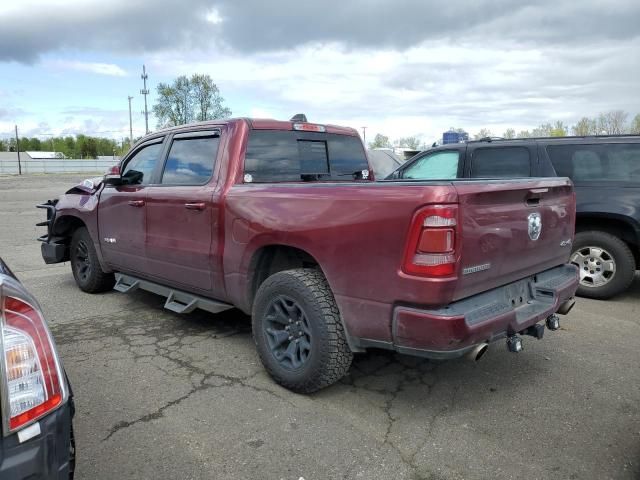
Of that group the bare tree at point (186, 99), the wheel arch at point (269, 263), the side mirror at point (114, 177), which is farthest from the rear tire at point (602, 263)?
the bare tree at point (186, 99)

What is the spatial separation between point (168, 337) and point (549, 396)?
312 cm

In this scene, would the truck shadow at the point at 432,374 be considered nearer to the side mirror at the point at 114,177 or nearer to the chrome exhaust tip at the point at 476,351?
the chrome exhaust tip at the point at 476,351

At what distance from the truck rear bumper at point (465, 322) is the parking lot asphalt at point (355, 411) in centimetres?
57

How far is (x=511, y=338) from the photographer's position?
121 inches

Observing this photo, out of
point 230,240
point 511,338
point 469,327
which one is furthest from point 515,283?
point 230,240

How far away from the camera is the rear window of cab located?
4086 millimetres

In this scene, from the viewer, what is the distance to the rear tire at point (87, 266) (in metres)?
5.81

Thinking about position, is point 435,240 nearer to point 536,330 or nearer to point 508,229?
point 508,229

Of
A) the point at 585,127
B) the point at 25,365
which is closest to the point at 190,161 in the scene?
the point at 25,365

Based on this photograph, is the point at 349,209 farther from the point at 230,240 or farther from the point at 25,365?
the point at 25,365

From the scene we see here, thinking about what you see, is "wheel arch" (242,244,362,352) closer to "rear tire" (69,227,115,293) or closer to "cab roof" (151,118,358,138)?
"cab roof" (151,118,358,138)

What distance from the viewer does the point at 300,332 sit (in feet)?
11.2

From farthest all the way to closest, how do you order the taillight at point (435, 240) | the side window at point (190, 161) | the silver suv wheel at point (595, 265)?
the silver suv wheel at point (595, 265) → the side window at point (190, 161) → the taillight at point (435, 240)

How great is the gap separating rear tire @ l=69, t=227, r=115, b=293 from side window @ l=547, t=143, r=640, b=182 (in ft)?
17.9
